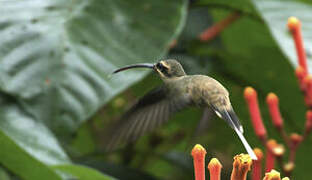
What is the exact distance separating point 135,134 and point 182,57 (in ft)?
2.12

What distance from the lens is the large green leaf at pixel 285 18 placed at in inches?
63.3

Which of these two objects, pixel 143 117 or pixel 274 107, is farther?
pixel 274 107

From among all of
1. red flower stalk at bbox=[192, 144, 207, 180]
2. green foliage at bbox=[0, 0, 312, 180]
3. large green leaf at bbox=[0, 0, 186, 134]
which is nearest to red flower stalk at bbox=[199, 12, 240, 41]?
green foliage at bbox=[0, 0, 312, 180]

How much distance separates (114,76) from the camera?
4.86 feet

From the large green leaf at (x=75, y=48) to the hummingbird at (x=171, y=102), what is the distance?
0.16 meters

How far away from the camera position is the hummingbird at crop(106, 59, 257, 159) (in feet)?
3.32

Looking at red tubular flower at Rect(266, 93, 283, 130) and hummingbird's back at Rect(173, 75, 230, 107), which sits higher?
hummingbird's back at Rect(173, 75, 230, 107)

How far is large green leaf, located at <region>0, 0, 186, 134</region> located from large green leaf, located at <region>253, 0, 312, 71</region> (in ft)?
0.76

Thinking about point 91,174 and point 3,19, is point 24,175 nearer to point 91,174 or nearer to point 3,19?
point 91,174

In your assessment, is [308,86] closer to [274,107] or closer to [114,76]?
[274,107]

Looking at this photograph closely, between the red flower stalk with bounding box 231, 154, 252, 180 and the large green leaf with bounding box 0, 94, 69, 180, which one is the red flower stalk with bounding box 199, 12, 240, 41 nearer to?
the large green leaf with bounding box 0, 94, 69, 180

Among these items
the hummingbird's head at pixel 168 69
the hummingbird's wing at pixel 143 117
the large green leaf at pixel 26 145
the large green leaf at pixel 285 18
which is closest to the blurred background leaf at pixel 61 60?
the large green leaf at pixel 26 145

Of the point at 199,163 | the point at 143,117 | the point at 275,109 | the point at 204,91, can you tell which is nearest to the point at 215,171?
the point at 199,163

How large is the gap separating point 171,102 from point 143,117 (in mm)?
129
